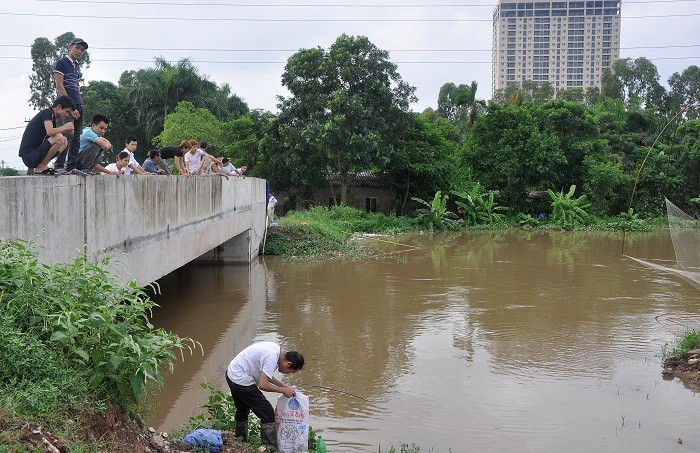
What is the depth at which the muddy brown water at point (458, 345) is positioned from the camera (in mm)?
7477

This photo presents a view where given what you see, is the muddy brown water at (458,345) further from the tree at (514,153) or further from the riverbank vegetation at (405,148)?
the tree at (514,153)

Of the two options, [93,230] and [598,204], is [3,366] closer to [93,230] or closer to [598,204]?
[93,230]

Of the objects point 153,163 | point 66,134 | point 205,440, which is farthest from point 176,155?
point 205,440

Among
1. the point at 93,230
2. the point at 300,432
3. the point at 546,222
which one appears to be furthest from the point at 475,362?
the point at 546,222

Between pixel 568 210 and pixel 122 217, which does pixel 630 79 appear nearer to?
pixel 568 210

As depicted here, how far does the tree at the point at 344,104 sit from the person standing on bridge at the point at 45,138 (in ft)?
76.8

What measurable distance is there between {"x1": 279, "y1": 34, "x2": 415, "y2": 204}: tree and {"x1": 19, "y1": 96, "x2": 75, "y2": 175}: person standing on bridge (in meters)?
23.4

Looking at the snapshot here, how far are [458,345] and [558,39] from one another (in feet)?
394

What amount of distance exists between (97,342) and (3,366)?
1.99 ft

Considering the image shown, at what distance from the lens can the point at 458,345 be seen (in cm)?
1102

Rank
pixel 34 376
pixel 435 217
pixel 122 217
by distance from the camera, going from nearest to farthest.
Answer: pixel 34 376 < pixel 122 217 < pixel 435 217

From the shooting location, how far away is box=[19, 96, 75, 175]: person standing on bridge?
6812mm

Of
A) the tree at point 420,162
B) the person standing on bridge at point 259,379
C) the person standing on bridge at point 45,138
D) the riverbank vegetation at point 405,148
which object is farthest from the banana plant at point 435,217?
the person standing on bridge at point 259,379

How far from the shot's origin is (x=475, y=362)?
10078 mm
